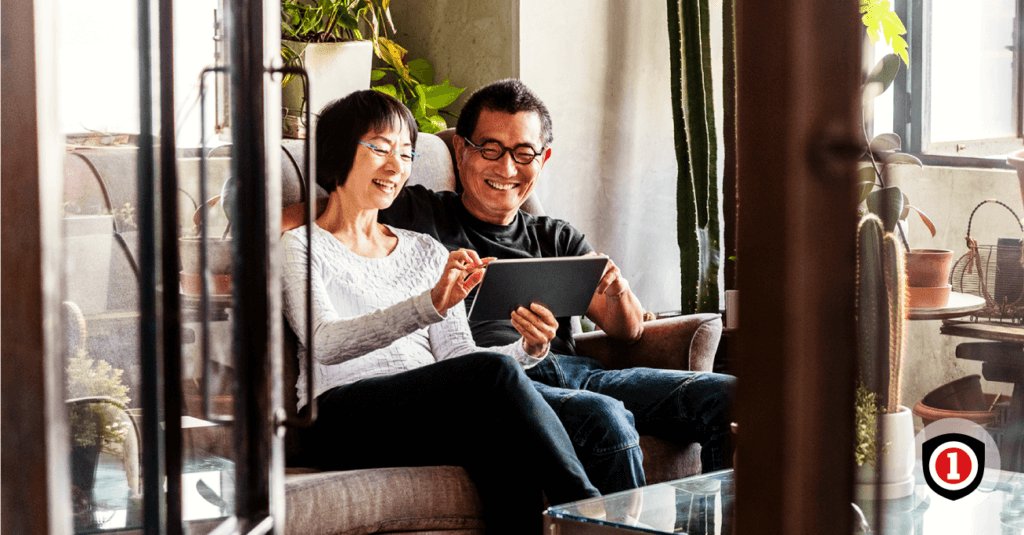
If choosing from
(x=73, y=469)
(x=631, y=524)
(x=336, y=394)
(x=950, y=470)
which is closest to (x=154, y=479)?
(x=73, y=469)

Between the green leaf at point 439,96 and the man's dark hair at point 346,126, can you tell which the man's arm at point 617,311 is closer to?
the man's dark hair at point 346,126

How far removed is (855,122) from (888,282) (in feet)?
0.15

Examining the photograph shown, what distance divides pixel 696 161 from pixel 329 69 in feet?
3.72

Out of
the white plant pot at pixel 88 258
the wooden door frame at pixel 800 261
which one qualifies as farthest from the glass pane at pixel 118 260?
the wooden door frame at pixel 800 261

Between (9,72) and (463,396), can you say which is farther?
(463,396)

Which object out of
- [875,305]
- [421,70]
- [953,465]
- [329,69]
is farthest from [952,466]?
[421,70]

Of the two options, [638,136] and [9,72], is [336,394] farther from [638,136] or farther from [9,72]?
[638,136]

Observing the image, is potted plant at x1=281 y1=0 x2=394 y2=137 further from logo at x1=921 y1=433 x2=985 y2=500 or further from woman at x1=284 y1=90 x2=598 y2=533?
logo at x1=921 y1=433 x2=985 y2=500

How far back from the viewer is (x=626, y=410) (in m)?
1.74

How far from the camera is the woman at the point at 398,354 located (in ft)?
4.95

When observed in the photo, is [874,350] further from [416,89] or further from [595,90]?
[595,90]

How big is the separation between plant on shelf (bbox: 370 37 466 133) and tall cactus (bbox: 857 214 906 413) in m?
2.44

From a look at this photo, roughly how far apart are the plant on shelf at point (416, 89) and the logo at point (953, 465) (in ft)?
5.42

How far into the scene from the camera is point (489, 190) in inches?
80.7
